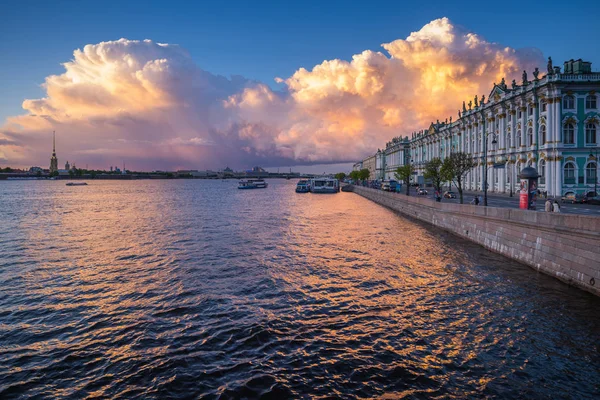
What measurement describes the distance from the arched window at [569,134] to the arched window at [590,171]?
3.51 metres

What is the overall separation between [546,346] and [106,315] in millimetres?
14165

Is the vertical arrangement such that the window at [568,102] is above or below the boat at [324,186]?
above

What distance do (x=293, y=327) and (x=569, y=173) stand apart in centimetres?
4931

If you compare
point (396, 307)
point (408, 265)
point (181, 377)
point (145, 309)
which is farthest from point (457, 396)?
point (408, 265)

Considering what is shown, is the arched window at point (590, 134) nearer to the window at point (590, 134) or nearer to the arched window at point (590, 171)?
the window at point (590, 134)

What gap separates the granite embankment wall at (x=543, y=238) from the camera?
1446 centimetres

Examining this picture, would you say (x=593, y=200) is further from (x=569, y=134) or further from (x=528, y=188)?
(x=528, y=188)

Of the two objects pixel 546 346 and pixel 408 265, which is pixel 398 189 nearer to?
pixel 408 265

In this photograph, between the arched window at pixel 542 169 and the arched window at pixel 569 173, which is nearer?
the arched window at pixel 569 173

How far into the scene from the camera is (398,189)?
90.7 metres

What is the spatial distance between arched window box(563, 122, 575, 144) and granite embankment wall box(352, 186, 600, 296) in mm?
28773

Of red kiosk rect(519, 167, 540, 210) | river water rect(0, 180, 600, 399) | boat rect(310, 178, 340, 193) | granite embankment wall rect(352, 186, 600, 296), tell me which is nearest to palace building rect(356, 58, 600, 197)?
red kiosk rect(519, 167, 540, 210)

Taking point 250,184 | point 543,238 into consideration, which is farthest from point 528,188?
point 250,184

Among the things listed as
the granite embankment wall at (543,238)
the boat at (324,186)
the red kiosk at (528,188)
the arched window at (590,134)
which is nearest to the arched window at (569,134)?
the arched window at (590,134)
